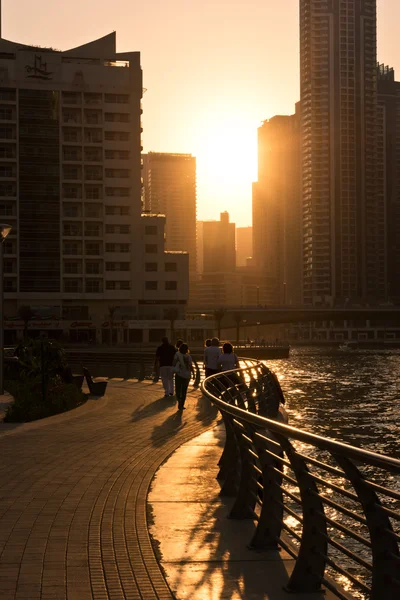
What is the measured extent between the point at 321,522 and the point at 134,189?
372 ft

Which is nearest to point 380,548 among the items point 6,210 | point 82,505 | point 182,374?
point 82,505

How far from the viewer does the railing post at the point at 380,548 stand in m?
4.97

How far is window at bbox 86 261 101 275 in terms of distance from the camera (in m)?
117

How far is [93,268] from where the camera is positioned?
386 ft

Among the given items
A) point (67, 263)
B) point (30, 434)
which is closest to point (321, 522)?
point (30, 434)

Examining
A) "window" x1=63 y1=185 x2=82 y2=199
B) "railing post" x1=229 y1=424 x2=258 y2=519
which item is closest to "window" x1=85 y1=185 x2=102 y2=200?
"window" x1=63 y1=185 x2=82 y2=199

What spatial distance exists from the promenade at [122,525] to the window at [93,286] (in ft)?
330

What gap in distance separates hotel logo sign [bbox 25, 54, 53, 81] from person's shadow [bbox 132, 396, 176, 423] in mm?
95560

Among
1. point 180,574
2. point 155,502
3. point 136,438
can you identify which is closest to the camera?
point 180,574

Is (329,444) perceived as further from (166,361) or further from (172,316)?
(172,316)

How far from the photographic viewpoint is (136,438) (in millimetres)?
16250

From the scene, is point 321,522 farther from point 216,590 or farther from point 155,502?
point 155,502

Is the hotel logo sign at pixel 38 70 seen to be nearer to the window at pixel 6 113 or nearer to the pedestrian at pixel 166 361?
the window at pixel 6 113

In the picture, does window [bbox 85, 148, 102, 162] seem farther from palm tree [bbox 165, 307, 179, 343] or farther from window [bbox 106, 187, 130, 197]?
A: palm tree [bbox 165, 307, 179, 343]
